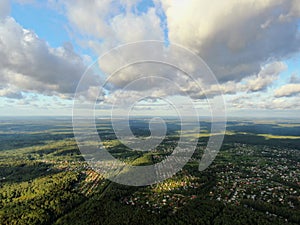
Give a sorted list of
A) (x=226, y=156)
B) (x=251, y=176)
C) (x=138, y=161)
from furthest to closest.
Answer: (x=226, y=156), (x=138, y=161), (x=251, y=176)

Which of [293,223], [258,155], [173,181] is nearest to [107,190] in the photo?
[173,181]

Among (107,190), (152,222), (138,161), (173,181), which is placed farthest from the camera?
(138,161)

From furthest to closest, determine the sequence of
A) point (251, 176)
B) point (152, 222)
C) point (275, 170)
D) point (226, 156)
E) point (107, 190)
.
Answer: point (226, 156), point (275, 170), point (251, 176), point (107, 190), point (152, 222)

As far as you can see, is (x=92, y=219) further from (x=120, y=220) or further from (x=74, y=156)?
(x=74, y=156)

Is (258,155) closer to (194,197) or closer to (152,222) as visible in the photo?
(194,197)

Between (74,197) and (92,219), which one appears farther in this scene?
(74,197)

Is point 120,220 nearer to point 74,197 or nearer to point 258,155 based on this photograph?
point 74,197

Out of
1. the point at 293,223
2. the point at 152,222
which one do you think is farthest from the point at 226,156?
the point at 152,222

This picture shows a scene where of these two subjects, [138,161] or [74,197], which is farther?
[138,161]

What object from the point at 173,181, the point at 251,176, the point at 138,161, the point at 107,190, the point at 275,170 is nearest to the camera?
the point at 107,190
